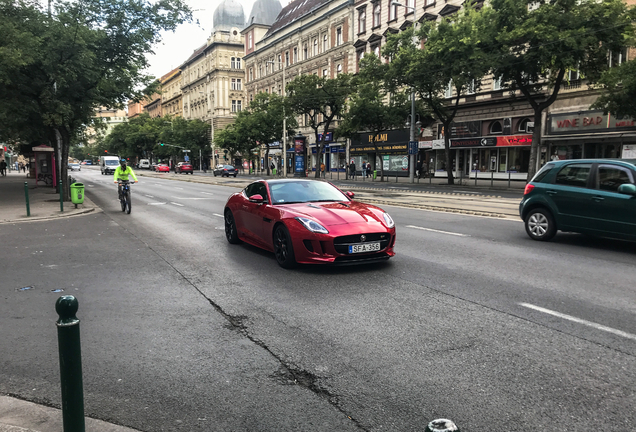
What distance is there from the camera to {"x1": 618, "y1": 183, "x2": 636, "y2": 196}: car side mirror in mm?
8602

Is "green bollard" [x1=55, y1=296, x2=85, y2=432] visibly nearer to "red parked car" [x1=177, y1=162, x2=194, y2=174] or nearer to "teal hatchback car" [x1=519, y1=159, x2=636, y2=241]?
"teal hatchback car" [x1=519, y1=159, x2=636, y2=241]

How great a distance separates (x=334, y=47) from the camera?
5525 centimetres

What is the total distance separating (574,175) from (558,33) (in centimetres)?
1667

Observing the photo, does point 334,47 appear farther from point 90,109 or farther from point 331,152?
point 90,109

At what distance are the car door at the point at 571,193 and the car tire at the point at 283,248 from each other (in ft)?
18.4

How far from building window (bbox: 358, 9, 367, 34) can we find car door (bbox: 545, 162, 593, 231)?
1743 inches

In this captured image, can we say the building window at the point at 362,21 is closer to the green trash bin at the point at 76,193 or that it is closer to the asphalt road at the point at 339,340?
the green trash bin at the point at 76,193

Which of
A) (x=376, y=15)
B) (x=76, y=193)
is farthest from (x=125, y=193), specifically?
(x=376, y=15)

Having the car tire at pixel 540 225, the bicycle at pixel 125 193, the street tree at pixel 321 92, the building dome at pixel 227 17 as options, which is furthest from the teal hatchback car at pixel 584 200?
the building dome at pixel 227 17

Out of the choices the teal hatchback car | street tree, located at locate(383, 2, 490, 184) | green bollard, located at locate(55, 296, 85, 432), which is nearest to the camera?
green bollard, located at locate(55, 296, 85, 432)

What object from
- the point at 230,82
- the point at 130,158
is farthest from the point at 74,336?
the point at 130,158

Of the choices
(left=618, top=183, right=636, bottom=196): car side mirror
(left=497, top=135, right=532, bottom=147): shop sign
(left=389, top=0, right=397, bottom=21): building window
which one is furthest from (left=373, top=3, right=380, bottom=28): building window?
(left=618, top=183, right=636, bottom=196): car side mirror

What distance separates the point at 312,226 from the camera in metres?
7.23

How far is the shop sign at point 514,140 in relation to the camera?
1352 inches
